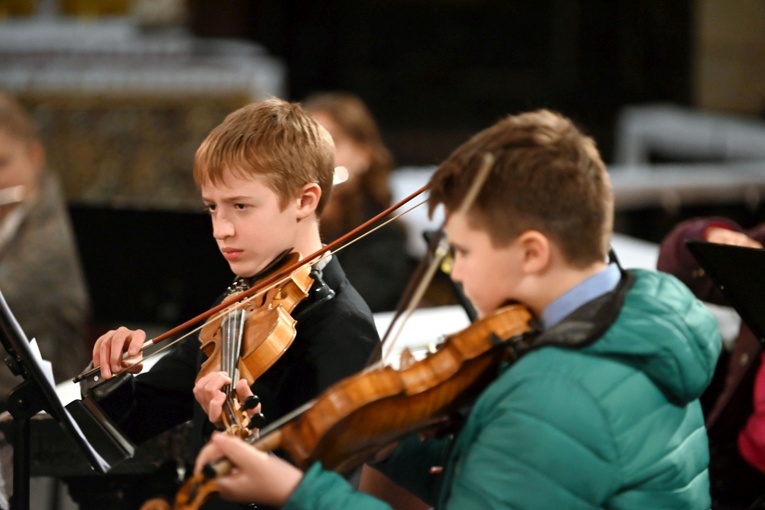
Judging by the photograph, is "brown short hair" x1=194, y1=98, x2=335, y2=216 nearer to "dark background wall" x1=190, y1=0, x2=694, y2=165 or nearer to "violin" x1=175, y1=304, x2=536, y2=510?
"violin" x1=175, y1=304, x2=536, y2=510

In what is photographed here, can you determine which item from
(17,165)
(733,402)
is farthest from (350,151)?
(733,402)

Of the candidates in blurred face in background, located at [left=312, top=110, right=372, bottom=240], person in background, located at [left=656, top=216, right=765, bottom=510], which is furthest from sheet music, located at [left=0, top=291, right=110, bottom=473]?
blurred face in background, located at [left=312, top=110, right=372, bottom=240]

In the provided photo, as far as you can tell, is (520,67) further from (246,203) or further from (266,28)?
(246,203)

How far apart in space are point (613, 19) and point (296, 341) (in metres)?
6.79

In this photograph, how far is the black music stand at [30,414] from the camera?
5.37 feet

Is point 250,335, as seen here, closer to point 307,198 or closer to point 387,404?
point 307,198

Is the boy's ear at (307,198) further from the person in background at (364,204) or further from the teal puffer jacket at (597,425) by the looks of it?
the person in background at (364,204)

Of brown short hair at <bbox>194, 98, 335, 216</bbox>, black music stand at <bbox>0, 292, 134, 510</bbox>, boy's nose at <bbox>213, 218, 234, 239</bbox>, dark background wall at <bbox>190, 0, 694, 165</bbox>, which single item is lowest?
dark background wall at <bbox>190, 0, 694, 165</bbox>

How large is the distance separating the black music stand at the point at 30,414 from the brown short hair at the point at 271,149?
358 millimetres

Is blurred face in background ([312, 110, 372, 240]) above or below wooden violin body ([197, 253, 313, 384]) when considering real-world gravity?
below

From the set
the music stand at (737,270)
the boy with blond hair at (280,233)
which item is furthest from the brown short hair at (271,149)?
the music stand at (737,270)

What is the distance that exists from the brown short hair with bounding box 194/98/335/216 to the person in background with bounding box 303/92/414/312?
6.42ft

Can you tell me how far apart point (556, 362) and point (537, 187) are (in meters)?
0.22

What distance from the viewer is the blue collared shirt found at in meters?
1.43
